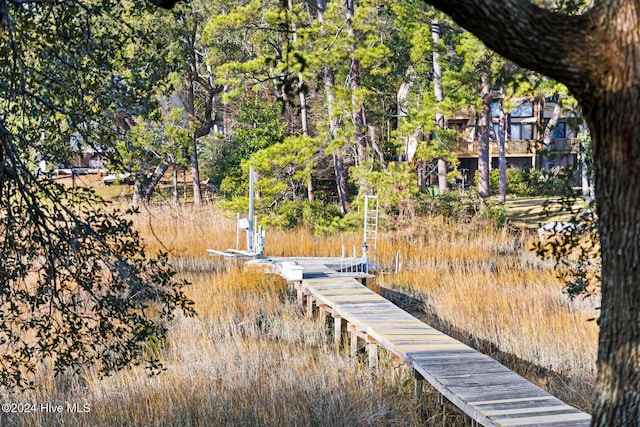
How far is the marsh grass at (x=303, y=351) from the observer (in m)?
5.61

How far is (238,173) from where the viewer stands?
21734 mm

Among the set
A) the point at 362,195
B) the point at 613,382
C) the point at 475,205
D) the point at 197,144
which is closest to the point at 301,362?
the point at 613,382

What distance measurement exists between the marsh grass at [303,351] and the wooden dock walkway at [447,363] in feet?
0.82

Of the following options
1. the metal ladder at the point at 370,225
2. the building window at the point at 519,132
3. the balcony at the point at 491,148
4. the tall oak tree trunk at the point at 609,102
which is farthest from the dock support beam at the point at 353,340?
the building window at the point at 519,132

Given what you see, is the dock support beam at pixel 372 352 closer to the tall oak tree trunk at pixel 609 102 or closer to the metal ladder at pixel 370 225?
the metal ladder at pixel 370 225

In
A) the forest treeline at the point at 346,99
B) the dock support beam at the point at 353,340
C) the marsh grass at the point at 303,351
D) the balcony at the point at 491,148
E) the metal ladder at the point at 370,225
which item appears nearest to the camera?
the marsh grass at the point at 303,351

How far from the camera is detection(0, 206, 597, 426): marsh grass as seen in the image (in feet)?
18.4

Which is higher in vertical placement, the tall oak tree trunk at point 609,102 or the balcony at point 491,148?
the balcony at point 491,148

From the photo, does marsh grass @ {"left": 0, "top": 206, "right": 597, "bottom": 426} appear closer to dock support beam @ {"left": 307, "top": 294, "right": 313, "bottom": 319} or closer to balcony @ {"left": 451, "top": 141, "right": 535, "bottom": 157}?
dock support beam @ {"left": 307, "top": 294, "right": 313, "bottom": 319}

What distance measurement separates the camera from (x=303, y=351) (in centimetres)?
737

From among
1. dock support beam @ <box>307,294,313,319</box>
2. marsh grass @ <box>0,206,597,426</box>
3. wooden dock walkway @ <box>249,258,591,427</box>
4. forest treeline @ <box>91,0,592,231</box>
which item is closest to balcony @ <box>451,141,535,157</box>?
forest treeline @ <box>91,0,592,231</box>

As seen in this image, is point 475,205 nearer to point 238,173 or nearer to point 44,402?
point 238,173

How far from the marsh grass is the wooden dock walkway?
0.82ft

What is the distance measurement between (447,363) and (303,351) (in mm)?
1817
